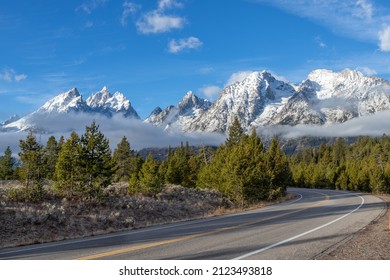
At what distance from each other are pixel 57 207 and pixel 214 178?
26.8 meters

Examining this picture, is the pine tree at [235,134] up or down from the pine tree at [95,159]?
up

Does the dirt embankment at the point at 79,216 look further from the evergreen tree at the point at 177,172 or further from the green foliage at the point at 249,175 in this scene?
the evergreen tree at the point at 177,172

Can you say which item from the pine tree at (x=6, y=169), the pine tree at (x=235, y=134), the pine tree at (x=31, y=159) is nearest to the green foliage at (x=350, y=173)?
the pine tree at (x=235, y=134)

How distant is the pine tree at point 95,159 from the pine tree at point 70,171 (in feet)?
1.60

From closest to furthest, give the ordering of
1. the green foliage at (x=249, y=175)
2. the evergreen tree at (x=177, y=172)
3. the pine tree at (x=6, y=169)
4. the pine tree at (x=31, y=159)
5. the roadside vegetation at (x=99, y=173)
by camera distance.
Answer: the roadside vegetation at (x=99, y=173)
the pine tree at (x=31, y=159)
the green foliage at (x=249, y=175)
the evergreen tree at (x=177, y=172)
the pine tree at (x=6, y=169)

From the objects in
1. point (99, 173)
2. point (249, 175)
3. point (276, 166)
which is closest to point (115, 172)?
point (99, 173)

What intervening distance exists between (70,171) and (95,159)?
7.77ft

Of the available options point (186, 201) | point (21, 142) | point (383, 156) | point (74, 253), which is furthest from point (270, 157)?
point (383, 156)

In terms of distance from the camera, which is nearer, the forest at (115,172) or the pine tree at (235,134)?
the forest at (115,172)

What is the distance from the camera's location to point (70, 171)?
105 feet

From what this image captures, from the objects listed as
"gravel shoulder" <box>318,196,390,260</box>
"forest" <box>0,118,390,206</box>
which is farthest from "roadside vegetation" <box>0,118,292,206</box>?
"gravel shoulder" <box>318,196,390,260</box>

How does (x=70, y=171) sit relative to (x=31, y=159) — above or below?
below

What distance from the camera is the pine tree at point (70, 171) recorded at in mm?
29797

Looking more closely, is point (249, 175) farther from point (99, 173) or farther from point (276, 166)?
point (99, 173)
